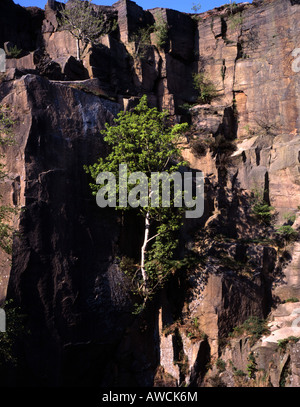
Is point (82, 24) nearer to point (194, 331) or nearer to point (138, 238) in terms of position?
point (138, 238)

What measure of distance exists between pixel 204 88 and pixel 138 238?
937cm

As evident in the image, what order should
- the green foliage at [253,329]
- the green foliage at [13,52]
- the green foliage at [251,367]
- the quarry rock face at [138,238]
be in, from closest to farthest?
the quarry rock face at [138,238] → the green foliage at [251,367] → the green foliage at [253,329] → the green foliage at [13,52]

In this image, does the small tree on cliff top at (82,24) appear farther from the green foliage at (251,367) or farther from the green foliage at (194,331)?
the green foliage at (251,367)

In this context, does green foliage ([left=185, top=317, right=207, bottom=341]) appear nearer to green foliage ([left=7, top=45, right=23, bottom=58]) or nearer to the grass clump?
the grass clump

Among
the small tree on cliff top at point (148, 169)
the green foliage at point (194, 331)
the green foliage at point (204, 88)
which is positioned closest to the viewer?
the green foliage at point (194, 331)

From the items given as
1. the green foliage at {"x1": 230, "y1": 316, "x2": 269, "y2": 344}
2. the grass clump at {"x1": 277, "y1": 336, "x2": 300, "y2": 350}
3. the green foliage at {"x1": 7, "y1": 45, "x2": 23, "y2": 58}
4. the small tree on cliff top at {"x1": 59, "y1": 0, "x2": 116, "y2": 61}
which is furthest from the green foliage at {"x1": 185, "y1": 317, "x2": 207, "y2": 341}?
the green foliage at {"x1": 7, "y1": 45, "x2": 23, "y2": 58}

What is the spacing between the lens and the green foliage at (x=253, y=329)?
13502 millimetres

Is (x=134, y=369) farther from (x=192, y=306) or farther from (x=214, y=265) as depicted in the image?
(x=214, y=265)

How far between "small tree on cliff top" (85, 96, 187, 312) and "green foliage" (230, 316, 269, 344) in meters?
3.04

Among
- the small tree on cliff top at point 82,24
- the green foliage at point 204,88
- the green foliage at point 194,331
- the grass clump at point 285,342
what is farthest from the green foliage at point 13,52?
the grass clump at point 285,342

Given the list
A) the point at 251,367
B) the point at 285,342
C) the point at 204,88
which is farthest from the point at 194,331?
the point at 204,88

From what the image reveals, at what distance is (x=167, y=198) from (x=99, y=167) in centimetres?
256

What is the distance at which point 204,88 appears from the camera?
20406 millimetres

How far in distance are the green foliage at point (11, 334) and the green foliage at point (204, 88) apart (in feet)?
44.2
